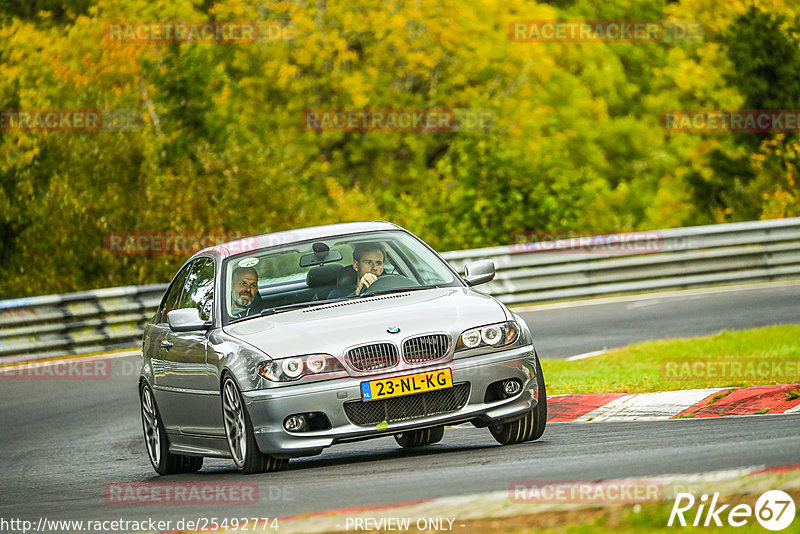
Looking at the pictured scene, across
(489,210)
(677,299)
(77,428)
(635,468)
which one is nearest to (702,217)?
(489,210)

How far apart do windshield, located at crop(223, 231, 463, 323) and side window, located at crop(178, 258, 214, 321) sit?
0.83 feet

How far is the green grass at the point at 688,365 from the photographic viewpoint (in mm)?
12508

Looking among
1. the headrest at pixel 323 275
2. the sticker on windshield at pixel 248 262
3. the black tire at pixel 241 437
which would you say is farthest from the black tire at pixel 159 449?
the headrest at pixel 323 275

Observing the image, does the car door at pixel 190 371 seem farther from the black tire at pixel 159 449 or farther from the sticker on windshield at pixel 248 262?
the sticker on windshield at pixel 248 262

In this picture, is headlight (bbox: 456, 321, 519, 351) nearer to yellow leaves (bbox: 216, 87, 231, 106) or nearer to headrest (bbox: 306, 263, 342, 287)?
headrest (bbox: 306, 263, 342, 287)

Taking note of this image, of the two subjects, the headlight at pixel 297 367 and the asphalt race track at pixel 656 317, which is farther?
the asphalt race track at pixel 656 317

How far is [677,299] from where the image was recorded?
75.9 feet

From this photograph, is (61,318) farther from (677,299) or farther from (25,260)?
(677,299)

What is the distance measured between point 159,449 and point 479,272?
109 inches

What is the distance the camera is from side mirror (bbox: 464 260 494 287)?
411 inches

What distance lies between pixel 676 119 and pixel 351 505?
47.6 metres

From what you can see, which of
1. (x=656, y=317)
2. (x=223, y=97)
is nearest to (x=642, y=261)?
(x=656, y=317)

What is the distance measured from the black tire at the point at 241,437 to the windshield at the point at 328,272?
72 cm

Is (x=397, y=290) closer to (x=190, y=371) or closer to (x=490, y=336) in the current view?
(x=490, y=336)
